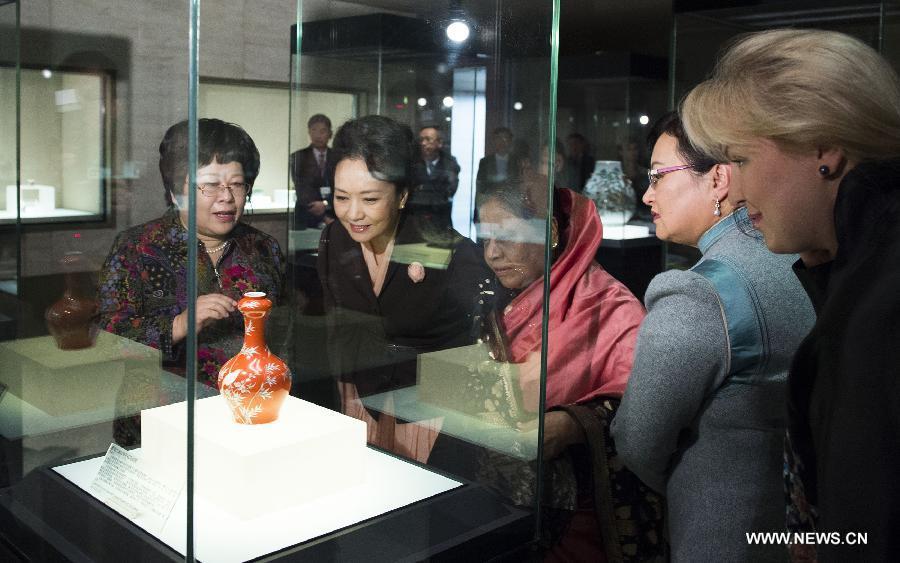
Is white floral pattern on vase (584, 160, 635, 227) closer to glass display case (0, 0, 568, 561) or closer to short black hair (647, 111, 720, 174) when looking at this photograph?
short black hair (647, 111, 720, 174)

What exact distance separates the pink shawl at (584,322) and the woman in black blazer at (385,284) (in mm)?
250

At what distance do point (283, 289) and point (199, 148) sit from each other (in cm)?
44

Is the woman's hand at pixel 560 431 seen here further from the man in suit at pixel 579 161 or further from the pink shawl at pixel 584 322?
the man in suit at pixel 579 161

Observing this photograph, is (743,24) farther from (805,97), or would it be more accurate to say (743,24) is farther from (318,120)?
(805,97)

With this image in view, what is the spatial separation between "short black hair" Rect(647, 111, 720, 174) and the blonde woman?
322 mm

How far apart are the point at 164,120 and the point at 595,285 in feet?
2.98

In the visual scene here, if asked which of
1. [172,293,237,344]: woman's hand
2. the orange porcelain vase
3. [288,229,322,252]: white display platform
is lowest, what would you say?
the orange porcelain vase

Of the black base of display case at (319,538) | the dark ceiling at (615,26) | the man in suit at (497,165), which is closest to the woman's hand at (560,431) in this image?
the black base of display case at (319,538)

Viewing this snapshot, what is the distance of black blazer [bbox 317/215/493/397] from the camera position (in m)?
1.38

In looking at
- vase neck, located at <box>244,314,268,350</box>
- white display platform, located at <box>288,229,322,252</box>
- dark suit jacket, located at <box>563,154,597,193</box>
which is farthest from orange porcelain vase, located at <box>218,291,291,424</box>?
dark suit jacket, located at <box>563,154,597,193</box>

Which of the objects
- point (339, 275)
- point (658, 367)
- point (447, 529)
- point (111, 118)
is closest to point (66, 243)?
point (111, 118)

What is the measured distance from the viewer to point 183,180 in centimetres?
100

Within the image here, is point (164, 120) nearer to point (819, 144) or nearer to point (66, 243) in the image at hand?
point (66, 243)

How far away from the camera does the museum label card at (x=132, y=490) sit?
1130mm
